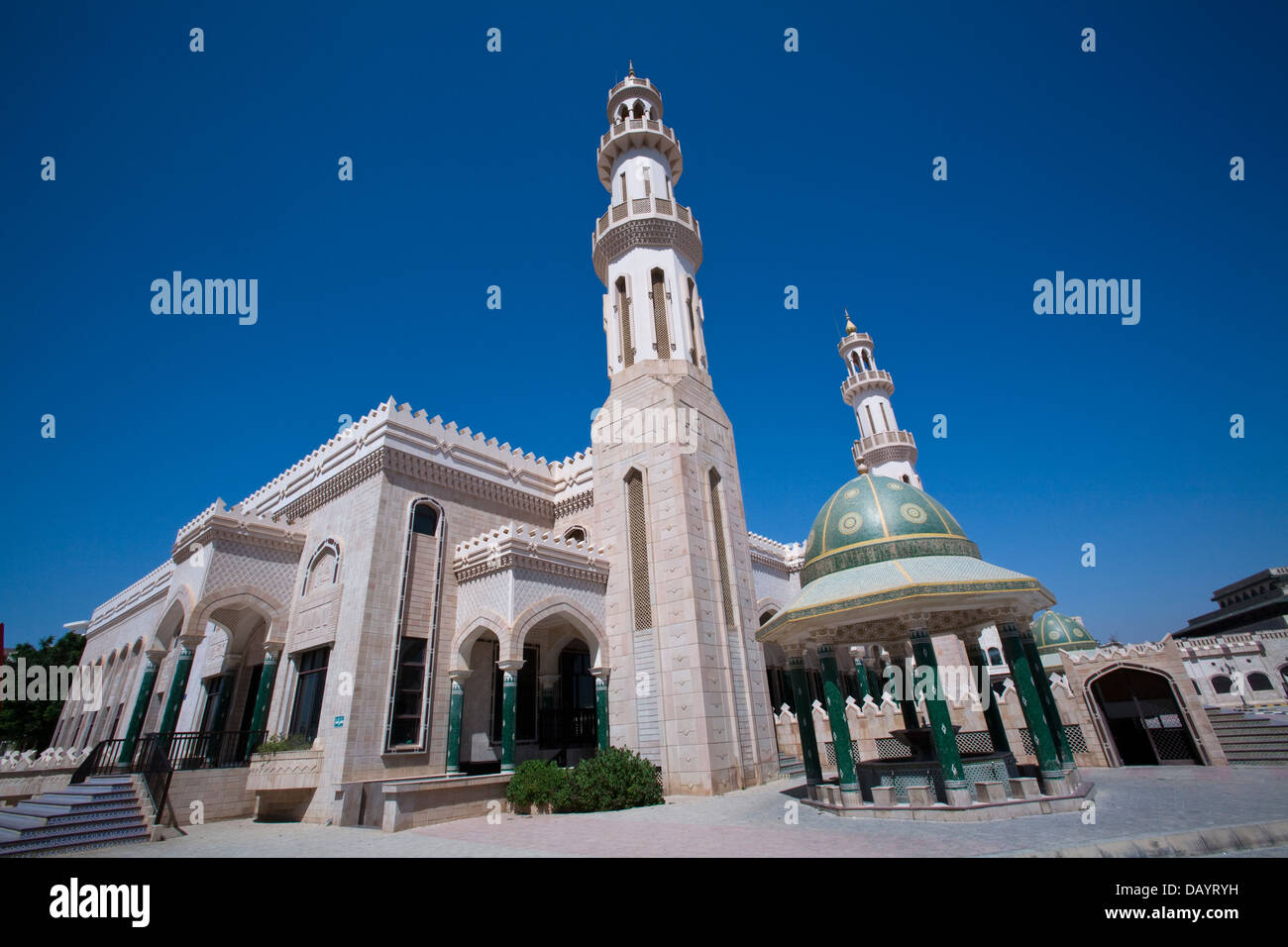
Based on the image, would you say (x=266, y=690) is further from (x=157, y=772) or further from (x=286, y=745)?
(x=157, y=772)

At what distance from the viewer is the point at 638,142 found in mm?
23641

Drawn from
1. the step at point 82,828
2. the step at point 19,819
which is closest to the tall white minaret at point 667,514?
the step at point 82,828

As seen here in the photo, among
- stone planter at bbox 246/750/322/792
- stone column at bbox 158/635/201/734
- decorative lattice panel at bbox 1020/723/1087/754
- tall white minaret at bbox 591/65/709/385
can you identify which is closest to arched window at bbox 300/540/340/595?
stone column at bbox 158/635/201/734

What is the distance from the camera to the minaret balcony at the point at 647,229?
71.1 ft

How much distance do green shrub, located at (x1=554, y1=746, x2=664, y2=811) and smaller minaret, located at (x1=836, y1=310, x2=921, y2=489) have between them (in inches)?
945

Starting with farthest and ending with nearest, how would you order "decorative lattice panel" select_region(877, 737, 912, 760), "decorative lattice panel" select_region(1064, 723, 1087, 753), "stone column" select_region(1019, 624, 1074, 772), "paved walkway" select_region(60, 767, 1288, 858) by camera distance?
"decorative lattice panel" select_region(877, 737, 912, 760) < "decorative lattice panel" select_region(1064, 723, 1087, 753) < "stone column" select_region(1019, 624, 1074, 772) < "paved walkway" select_region(60, 767, 1288, 858)

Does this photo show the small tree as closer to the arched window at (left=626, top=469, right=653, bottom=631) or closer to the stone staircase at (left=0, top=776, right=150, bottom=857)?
the stone staircase at (left=0, top=776, right=150, bottom=857)

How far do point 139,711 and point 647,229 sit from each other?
2184cm

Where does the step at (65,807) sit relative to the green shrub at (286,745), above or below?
below

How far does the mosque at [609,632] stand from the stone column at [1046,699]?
0.08m

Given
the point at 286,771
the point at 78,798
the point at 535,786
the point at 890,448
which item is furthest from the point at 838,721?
the point at 890,448

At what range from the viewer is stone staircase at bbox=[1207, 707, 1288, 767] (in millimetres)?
13766

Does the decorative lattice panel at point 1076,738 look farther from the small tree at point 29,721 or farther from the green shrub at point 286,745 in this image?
the small tree at point 29,721
